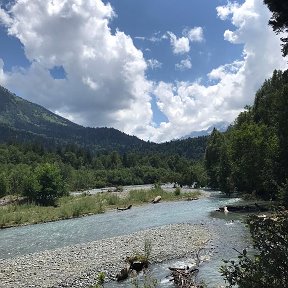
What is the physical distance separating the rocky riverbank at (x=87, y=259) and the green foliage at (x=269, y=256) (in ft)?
55.7

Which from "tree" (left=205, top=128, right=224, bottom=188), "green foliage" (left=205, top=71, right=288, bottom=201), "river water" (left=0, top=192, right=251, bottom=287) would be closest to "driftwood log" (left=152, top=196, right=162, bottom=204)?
"green foliage" (left=205, top=71, right=288, bottom=201)

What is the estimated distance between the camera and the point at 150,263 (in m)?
25.9

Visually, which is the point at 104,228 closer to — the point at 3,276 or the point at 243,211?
the point at 243,211

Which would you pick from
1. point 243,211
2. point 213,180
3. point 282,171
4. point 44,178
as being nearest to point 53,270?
point 243,211

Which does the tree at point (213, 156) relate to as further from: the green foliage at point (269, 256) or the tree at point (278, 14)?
the green foliage at point (269, 256)

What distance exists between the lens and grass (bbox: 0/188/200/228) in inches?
2378

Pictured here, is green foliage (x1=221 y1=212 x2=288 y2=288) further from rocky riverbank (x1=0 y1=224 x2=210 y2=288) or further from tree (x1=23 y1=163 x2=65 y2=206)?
tree (x1=23 y1=163 x2=65 y2=206)

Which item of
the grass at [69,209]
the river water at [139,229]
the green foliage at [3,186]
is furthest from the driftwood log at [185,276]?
the green foliage at [3,186]

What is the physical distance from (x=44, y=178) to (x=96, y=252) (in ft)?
196

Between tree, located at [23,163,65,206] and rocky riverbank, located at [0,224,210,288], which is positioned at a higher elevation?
tree, located at [23,163,65,206]

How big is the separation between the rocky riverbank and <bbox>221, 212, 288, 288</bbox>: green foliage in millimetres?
16963

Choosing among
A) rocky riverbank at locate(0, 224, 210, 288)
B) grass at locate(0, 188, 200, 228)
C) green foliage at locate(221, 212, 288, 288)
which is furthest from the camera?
grass at locate(0, 188, 200, 228)

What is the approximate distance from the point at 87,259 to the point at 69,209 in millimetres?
39236

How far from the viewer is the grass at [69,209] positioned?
60.4m
